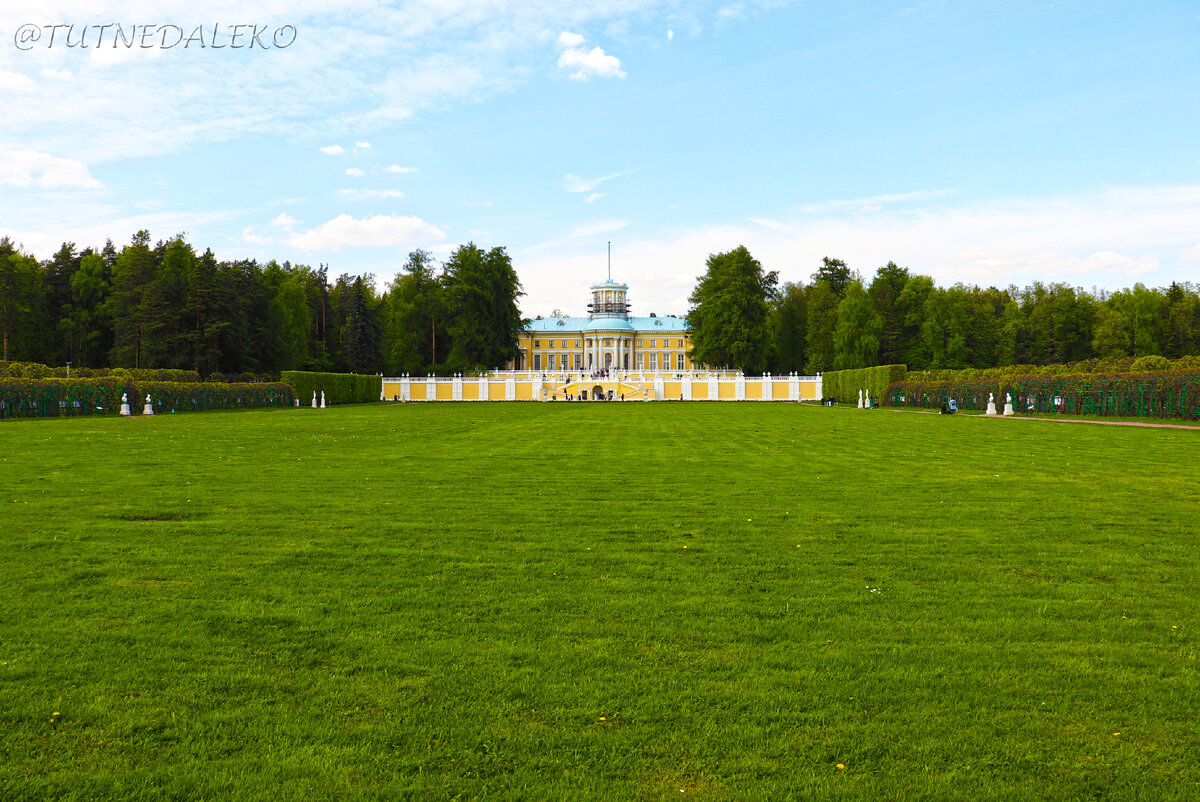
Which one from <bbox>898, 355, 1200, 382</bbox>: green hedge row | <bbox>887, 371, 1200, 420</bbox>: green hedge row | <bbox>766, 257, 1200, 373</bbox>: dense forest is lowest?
<bbox>887, 371, 1200, 420</bbox>: green hedge row

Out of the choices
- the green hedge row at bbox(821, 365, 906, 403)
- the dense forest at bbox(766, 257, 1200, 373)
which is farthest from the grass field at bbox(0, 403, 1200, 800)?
the dense forest at bbox(766, 257, 1200, 373)

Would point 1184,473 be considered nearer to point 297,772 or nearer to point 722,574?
point 722,574

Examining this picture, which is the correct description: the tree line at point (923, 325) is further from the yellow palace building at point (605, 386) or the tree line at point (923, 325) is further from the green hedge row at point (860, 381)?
the green hedge row at point (860, 381)

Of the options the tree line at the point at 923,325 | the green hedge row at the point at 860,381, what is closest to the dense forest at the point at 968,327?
the tree line at the point at 923,325

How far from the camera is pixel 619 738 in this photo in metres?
3.48

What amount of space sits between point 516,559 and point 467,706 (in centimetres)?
287

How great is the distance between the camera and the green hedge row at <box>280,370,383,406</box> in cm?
5172

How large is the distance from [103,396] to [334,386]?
902 inches

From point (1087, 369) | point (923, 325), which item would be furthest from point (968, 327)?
point (1087, 369)

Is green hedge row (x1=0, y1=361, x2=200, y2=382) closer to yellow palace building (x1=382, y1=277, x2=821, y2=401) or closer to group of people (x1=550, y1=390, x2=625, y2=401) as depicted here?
yellow palace building (x1=382, y1=277, x2=821, y2=401)

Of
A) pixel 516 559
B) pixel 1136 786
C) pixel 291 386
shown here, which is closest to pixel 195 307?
pixel 291 386

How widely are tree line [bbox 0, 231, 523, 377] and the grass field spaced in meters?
55.3

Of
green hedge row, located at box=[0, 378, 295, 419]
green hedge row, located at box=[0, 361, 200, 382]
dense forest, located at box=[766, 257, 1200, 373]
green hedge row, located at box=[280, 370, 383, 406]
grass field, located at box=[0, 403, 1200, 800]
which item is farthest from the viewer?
dense forest, located at box=[766, 257, 1200, 373]

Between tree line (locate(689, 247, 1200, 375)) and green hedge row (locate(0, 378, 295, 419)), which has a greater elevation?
tree line (locate(689, 247, 1200, 375))
